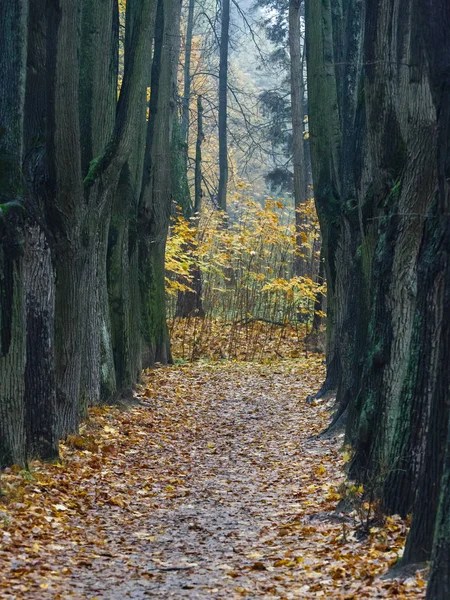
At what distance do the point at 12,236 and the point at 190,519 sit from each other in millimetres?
3134

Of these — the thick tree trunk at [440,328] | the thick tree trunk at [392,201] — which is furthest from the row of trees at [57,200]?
the thick tree trunk at [440,328]

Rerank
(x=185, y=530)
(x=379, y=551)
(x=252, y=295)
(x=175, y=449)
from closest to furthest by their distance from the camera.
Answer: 1. (x=379, y=551)
2. (x=185, y=530)
3. (x=175, y=449)
4. (x=252, y=295)

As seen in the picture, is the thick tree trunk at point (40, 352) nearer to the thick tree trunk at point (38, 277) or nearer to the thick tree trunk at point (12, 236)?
the thick tree trunk at point (38, 277)

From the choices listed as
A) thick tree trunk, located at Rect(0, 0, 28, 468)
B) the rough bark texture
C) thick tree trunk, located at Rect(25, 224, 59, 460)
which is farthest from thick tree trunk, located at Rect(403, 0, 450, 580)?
the rough bark texture

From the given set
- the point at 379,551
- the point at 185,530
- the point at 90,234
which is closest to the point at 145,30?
the point at 90,234

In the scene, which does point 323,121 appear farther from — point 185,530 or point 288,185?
point 288,185

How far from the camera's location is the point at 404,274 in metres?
7.12

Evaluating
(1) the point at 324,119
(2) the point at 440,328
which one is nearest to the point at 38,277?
(2) the point at 440,328

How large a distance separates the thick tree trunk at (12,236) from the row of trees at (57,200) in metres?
0.01

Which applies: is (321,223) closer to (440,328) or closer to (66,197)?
(66,197)

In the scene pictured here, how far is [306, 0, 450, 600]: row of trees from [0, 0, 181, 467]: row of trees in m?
3.16

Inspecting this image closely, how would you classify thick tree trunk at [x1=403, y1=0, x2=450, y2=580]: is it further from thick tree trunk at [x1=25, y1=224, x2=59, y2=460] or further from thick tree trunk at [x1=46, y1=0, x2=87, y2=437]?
thick tree trunk at [x1=46, y1=0, x2=87, y2=437]

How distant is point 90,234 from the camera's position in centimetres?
1002

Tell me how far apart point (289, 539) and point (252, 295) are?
15172mm
